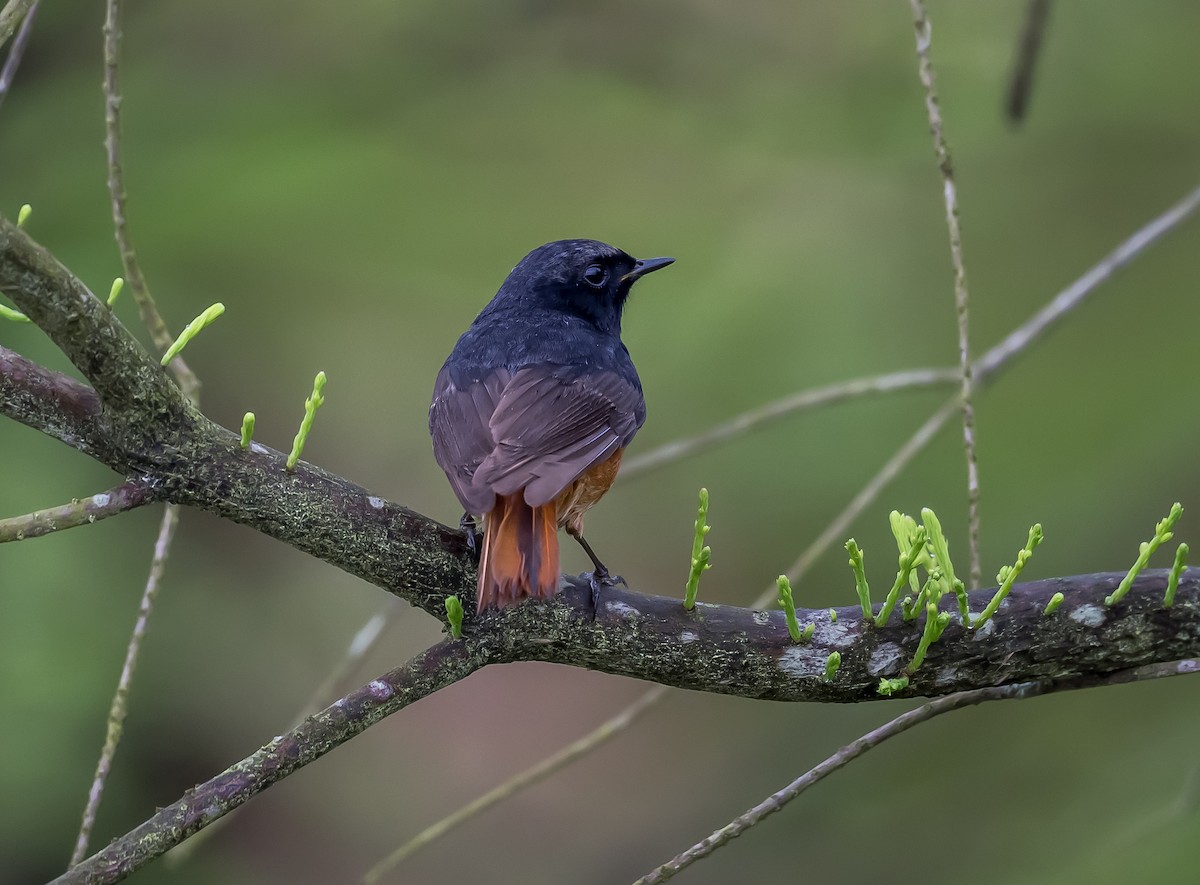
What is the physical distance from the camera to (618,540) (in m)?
6.19

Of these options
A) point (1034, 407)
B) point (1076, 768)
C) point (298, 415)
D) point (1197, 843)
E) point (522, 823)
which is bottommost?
point (1197, 843)

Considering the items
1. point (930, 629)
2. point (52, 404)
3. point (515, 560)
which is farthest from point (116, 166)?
point (930, 629)

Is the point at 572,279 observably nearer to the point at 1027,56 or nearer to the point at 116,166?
the point at 1027,56

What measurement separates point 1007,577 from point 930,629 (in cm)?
16

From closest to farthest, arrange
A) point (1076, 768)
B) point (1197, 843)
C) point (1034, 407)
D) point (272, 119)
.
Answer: point (1197, 843)
point (1076, 768)
point (1034, 407)
point (272, 119)

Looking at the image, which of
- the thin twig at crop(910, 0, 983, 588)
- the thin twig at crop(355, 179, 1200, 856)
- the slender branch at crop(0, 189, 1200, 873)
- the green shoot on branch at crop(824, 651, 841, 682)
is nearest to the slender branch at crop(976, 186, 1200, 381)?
the thin twig at crop(355, 179, 1200, 856)

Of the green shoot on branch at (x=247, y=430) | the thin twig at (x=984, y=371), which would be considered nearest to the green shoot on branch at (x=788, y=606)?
the thin twig at (x=984, y=371)

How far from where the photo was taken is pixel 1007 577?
83.0 inches

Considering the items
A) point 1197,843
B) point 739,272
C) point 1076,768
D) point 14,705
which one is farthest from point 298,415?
point 1197,843

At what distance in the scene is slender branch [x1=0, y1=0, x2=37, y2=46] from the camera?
1914 mm

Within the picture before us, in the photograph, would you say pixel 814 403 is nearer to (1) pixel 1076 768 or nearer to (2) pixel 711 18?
(1) pixel 1076 768

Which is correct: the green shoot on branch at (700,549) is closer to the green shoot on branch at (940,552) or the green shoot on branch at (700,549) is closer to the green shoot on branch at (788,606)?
the green shoot on branch at (788,606)

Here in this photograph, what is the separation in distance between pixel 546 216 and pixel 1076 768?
315 centimetres

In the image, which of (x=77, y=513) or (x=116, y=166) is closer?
(x=77, y=513)
